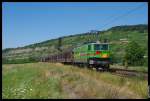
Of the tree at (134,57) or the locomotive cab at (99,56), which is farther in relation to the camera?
the tree at (134,57)

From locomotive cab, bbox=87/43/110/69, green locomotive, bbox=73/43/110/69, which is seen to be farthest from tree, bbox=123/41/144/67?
locomotive cab, bbox=87/43/110/69

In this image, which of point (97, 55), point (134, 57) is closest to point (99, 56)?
point (97, 55)

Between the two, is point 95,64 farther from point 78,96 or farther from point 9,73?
point 78,96

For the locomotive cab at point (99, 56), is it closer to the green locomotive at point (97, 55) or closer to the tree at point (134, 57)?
the green locomotive at point (97, 55)

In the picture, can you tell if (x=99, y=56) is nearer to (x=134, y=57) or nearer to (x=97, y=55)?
(x=97, y=55)

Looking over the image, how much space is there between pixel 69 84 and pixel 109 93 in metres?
4.28

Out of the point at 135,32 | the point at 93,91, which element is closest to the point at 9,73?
the point at 93,91

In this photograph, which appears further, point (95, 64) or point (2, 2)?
point (95, 64)

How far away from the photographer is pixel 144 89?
13883 millimetres

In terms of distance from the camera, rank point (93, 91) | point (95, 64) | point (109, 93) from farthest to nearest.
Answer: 1. point (95, 64)
2. point (93, 91)
3. point (109, 93)

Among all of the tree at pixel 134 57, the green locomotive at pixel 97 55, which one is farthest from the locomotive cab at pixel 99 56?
the tree at pixel 134 57

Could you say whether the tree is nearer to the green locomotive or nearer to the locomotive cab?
the green locomotive

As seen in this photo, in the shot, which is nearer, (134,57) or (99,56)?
(99,56)

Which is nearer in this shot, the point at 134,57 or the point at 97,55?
the point at 97,55
